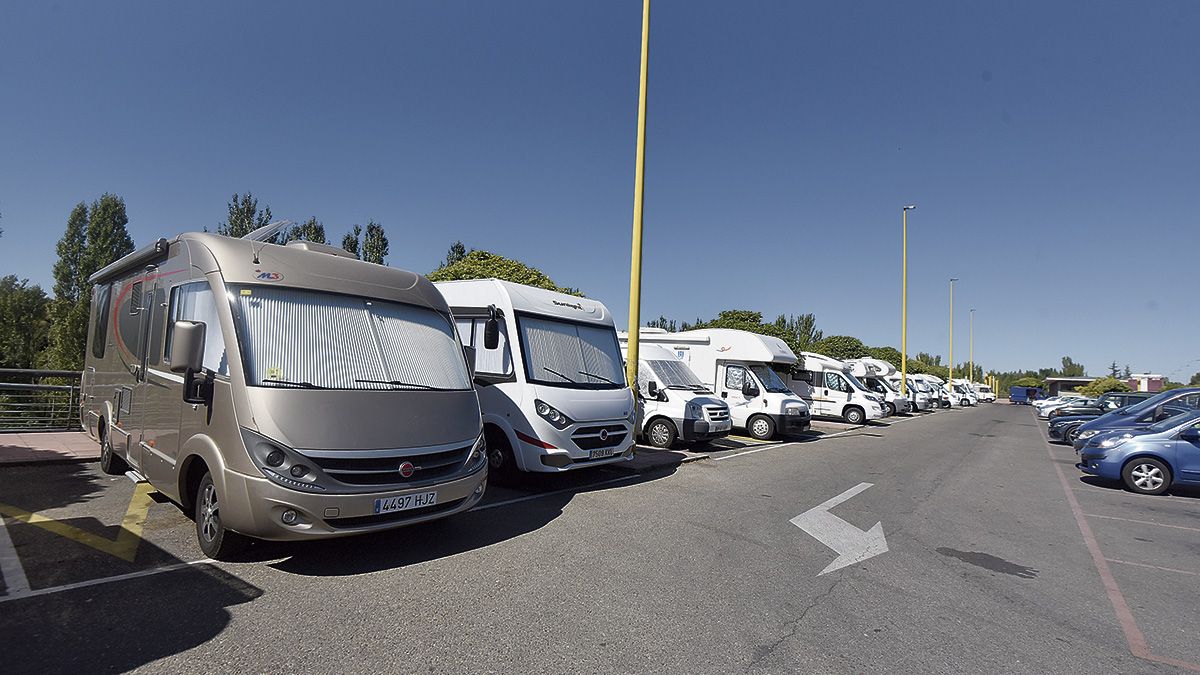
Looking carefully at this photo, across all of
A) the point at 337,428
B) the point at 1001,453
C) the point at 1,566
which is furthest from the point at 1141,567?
the point at 1001,453

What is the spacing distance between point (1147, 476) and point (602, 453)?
9339mm

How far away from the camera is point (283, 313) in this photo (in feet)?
16.7

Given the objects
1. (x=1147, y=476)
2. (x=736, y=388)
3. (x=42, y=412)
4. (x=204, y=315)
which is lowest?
(x=1147, y=476)

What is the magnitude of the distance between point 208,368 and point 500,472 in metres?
4.13

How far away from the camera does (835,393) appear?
24.1 meters

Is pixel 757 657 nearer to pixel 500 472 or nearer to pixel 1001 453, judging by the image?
pixel 500 472

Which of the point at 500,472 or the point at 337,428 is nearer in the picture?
the point at 337,428

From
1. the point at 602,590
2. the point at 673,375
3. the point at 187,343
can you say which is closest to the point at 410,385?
A: the point at 187,343

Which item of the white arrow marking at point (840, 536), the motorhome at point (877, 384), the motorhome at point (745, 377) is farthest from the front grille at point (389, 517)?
the motorhome at point (877, 384)

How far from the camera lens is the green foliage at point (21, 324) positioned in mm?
34312

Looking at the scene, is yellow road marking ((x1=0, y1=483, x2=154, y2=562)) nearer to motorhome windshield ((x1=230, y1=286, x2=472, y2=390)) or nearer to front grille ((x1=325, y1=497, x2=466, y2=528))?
front grille ((x1=325, y1=497, x2=466, y2=528))

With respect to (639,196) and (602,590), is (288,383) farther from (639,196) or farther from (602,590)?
(639,196)

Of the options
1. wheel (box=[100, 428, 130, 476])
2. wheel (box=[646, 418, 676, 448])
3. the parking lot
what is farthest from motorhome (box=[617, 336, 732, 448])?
wheel (box=[100, 428, 130, 476])

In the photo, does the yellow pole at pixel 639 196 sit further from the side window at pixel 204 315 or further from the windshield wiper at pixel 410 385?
the side window at pixel 204 315
